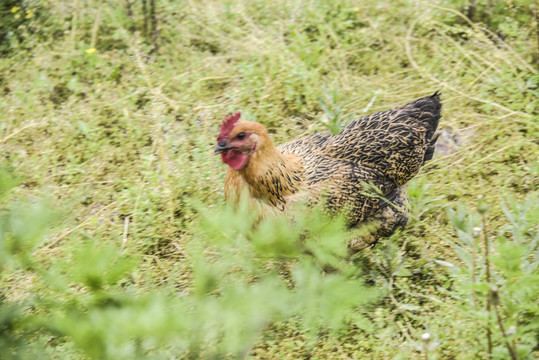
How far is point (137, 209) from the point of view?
3773 mm

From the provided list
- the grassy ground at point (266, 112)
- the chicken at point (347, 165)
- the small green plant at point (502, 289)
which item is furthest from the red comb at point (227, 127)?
the small green plant at point (502, 289)

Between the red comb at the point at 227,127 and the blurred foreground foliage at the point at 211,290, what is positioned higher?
the blurred foreground foliage at the point at 211,290

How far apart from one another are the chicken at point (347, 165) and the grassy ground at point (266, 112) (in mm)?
289

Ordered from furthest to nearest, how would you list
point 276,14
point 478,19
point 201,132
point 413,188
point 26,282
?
point 276,14 → point 478,19 → point 201,132 → point 413,188 → point 26,282

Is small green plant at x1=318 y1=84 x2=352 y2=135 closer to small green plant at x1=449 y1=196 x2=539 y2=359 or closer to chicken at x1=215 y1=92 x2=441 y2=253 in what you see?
chicken at x1=215 y1=92 x2=441 y2=253

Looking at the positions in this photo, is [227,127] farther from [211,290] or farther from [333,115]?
[211,290]

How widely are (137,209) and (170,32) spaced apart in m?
2.31

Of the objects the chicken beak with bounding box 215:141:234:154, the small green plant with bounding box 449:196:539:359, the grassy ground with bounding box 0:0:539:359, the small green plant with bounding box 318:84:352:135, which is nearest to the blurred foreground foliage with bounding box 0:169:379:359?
the small green plant with bounding box 449:196:539:359

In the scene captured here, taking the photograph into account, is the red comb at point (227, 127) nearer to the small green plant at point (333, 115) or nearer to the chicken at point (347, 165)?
the chicken at point (347, 165)

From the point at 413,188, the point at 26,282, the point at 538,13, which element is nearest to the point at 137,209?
the point at 26,282

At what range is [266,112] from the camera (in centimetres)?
444

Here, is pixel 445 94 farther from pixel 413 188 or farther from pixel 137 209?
pixel 137 209

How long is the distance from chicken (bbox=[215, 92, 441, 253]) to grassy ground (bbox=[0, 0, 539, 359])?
29 centimetres

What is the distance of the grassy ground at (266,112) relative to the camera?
3.07 metres
